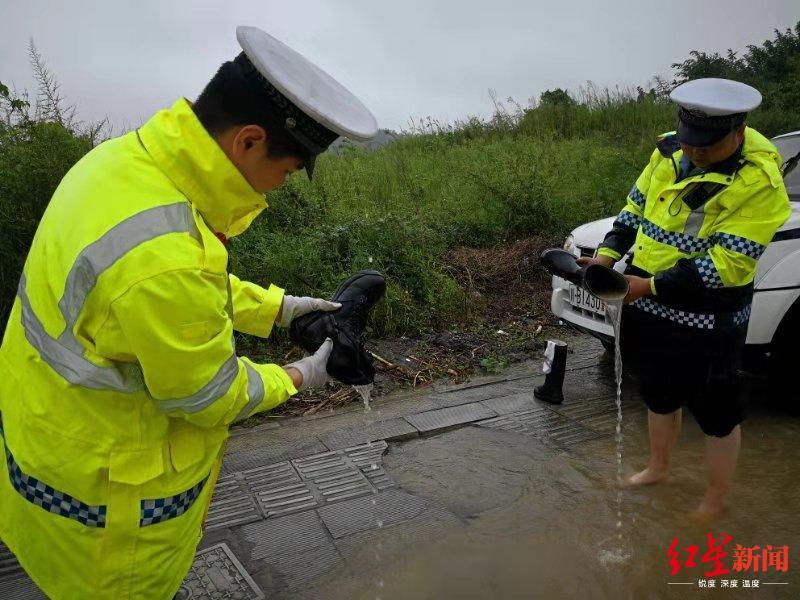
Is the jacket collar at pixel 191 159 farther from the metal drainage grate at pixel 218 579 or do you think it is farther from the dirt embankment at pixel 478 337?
the dirt embankment at pixel 478 337

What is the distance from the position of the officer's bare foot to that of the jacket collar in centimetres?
264

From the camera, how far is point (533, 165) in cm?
731

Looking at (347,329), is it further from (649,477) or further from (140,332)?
(649,477)

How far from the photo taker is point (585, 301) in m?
4.27

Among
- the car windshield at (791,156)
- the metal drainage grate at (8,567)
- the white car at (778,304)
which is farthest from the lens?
the car windshield at (791,156)

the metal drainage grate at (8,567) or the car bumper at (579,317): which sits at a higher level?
the metal drainage grate at (8,567)

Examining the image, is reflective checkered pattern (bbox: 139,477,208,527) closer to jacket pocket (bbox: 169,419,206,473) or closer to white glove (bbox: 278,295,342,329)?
jacket pocket (bbox: 169,419,206,473)

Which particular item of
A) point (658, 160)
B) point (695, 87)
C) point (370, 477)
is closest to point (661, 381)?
point (658, 160)

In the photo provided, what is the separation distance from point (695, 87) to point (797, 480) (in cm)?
215

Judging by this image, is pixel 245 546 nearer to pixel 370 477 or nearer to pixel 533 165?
pixel 370 477

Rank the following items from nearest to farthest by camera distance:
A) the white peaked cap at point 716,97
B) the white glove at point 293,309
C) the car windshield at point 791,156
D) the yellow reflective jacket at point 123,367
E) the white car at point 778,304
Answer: the yellow reflective jacket at point 123,367, the white glove at point 293,309, the white peaked cap at point 716,97, the white car at point 778,304, the car windshield at point 791,156

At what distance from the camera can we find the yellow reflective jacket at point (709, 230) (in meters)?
2.43

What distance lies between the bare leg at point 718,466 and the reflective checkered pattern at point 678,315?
1.70 ft

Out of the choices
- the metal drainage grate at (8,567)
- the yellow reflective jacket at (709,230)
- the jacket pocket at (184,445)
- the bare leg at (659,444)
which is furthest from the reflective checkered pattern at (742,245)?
the metal drainage grate at (8,567)
